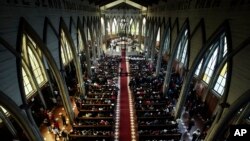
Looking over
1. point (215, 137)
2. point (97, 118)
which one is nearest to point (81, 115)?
point (97, 118)

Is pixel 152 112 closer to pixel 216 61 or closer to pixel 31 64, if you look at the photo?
pixel 216 61

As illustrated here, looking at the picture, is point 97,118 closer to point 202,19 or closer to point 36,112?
point 36,112

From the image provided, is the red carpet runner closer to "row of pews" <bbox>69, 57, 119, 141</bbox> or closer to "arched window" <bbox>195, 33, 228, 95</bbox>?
"row of pews" <bbox>69, 57, 119, 141</bbox>

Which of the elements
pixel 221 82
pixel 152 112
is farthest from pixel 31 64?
pixel 221 82

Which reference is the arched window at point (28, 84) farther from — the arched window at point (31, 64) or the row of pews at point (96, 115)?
the row of pews at point (96, 115)

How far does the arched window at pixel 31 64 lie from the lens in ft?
62.5

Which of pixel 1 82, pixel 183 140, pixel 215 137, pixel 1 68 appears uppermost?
pixel 1 68

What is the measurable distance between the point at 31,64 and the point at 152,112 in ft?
40.4

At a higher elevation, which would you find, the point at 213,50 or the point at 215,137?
the point at 213,50

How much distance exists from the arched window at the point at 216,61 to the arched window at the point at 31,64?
15560 mm

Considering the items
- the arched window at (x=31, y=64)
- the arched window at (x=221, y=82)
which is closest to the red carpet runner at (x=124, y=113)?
the arched window at (x=31, y=64)

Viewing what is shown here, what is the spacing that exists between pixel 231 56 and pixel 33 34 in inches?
570

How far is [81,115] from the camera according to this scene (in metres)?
20.8

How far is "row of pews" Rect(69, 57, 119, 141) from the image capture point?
55.1 ft
